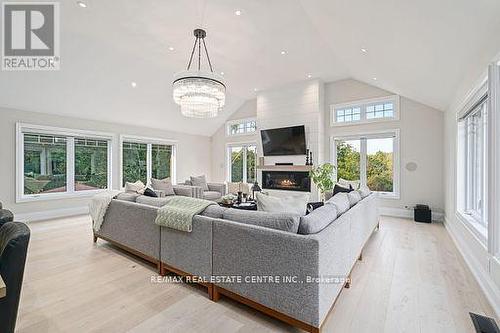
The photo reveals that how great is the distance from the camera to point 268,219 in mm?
2080

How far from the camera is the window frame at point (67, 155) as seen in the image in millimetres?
5207

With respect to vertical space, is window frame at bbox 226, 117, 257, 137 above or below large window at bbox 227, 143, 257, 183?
above

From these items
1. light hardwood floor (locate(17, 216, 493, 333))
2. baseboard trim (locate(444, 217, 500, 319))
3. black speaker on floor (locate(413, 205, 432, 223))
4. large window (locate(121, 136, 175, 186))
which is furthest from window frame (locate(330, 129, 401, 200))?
large window (locate(121, 136, 175, 186))

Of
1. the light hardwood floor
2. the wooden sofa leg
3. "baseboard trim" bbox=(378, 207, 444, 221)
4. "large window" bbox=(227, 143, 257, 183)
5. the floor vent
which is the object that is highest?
"large window" bbox=(227, 143, 257, 183)

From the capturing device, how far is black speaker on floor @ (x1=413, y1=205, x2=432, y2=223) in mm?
5223

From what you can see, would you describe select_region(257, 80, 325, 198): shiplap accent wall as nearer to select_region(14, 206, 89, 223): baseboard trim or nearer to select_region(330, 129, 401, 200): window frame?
select_region(330, 129, 401, 200): window frame

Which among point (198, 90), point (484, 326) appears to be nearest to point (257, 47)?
point (198, 90)

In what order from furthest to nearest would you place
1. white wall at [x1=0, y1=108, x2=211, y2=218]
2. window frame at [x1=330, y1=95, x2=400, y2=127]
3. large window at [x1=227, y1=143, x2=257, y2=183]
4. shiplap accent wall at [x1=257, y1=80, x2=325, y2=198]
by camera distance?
large window at [x1=227, y1=143, x2=257, y2=183] → shiplap accent wall at [x1=257, y1=80, x2=325, y2=198] → window frame at [x1=330, y1=95, x2=400, y2=127] → white wall at [x1=0, y1=108, x2=211, y2=218]

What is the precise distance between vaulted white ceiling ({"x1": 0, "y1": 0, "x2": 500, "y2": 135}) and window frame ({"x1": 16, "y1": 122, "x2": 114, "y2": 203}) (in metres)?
0.45

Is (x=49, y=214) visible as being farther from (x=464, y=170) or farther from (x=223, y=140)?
(x=464, y=170)

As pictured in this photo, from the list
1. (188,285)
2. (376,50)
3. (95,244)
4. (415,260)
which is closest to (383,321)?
(415,260)

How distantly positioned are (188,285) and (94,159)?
18.8ft

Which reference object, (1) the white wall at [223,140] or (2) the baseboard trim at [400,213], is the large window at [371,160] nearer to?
(2) the baseboard trim at [400,213]

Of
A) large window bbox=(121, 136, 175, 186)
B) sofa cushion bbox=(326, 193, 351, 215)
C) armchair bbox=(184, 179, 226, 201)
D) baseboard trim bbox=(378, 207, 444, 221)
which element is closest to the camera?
sofa cushion bbox=(326, 193, 351, 215)
